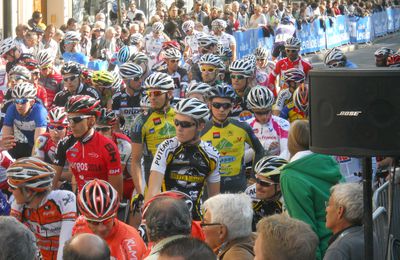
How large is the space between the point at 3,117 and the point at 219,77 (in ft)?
11.9

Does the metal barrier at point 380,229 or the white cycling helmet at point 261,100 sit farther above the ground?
the white cycling helmet at point 261,100

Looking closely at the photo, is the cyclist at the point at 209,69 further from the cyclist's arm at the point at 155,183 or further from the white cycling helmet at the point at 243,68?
the cyclist's arm at the point at 155,183

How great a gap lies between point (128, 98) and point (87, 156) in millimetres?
3991

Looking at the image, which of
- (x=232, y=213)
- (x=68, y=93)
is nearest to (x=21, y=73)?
(x=68, y=93)

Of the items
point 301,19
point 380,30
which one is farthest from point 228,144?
point 380,30

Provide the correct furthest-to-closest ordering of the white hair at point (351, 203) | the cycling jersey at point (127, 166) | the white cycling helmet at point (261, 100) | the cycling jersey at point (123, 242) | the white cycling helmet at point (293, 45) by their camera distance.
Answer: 1. the white cycling helmet at point (293, 45)
2. the white cycling helmet at point (261, 100)
3. the cycling jersey at point (127, 166)
4. the cycling jersey at point (123, 242)
5. the white hair at point (351, 203)

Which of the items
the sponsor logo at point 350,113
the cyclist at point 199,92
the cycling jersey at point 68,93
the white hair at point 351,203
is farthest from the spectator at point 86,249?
the cycling jersey at point 68,93

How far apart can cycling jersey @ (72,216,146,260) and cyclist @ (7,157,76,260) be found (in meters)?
0.46

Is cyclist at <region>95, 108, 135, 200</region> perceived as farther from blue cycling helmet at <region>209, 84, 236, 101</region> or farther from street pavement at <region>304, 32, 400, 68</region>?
street pavement at <region>304, 32, 400, 68</region>

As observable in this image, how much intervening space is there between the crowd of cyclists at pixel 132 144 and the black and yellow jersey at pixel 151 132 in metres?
0.01

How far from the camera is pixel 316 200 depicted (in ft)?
24.2

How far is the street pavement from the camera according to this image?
1348 inches

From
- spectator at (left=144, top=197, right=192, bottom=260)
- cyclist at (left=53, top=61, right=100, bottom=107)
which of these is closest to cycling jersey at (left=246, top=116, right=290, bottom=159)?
cyclist at (left=53, top=61, right=100, bottom=107)

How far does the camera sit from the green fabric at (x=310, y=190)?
7273 millimetres
